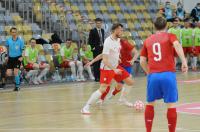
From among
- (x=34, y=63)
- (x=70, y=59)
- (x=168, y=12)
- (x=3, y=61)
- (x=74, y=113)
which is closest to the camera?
(x=74, y=113)

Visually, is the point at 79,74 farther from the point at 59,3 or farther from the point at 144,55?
the point at 144,55

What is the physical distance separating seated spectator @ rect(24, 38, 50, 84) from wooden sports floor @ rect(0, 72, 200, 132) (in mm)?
1607

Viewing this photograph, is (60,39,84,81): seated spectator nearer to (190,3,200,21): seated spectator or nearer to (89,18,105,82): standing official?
(89,18,105,82): standing official

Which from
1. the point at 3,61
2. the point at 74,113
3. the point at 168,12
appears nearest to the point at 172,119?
the point at 74,113

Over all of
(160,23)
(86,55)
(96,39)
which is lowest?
(86,55)

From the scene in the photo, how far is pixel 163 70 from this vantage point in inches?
373

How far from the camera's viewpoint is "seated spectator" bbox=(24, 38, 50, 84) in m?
21.8

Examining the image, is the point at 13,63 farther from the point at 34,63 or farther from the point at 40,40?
the point at 40,40

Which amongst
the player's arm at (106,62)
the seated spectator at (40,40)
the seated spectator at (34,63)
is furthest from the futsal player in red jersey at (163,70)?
the seated spectator at (40,40)

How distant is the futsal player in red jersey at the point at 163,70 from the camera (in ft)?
30.9

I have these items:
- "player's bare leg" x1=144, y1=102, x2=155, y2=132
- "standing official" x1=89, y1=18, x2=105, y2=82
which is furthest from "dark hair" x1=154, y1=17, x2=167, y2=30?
"standing official" x1=89, y1=18, x2=105, y2=82

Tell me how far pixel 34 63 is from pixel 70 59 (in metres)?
1.79

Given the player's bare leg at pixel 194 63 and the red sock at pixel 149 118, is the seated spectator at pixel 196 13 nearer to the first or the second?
the player's bare leg at pixel 194 63

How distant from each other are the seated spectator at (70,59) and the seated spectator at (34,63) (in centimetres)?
97
